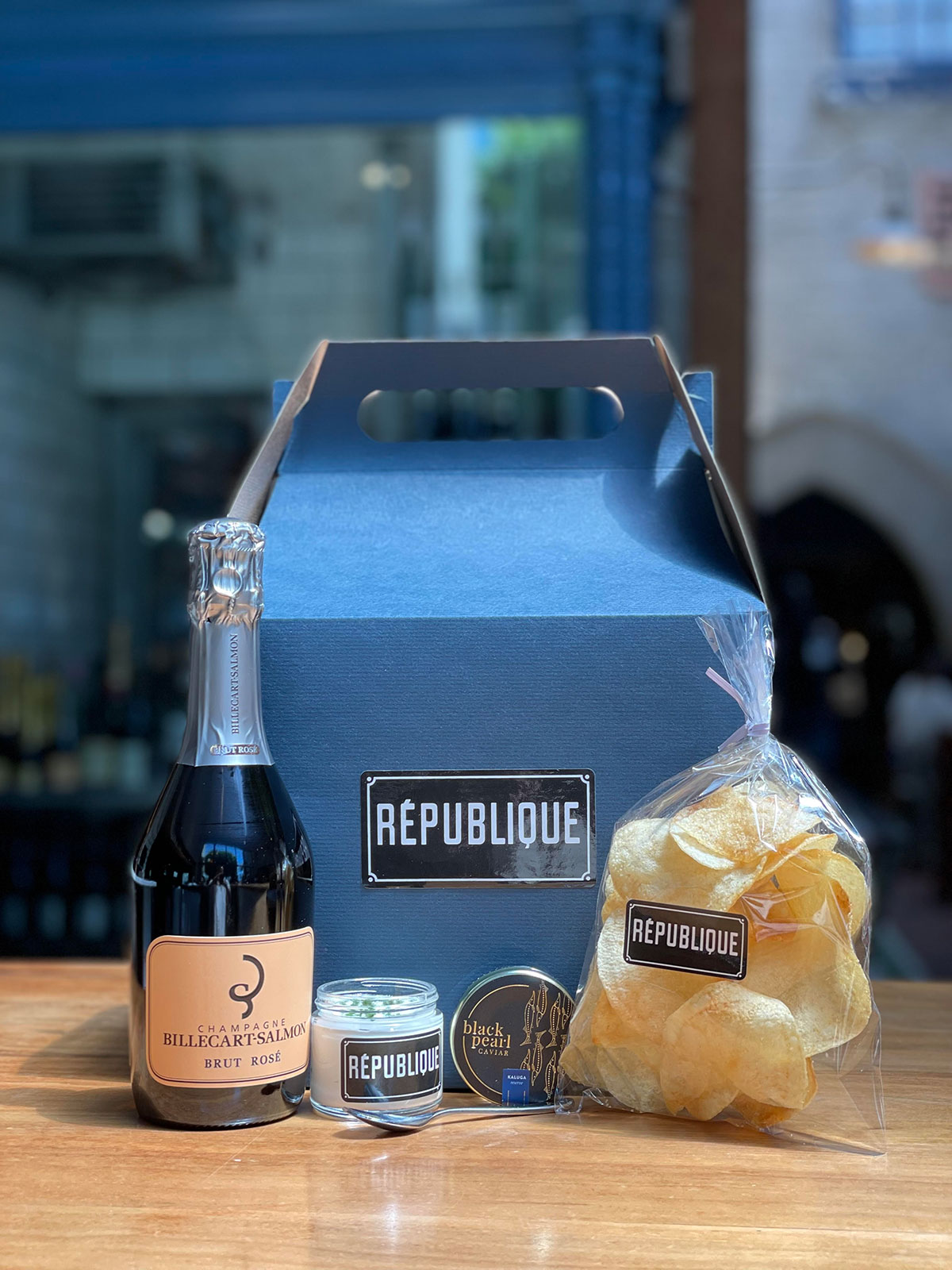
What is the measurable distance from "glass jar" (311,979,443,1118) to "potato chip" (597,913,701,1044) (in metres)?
0.09

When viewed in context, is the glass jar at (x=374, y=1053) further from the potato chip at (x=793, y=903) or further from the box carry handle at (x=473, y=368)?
the box carry handle at (x=473, y=368)

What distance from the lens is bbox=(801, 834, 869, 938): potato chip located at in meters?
0.59

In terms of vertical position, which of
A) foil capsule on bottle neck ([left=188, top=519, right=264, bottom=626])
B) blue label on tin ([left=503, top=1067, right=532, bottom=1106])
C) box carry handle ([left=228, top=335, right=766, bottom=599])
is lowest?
blue label on tin ([left=503, top=1067, right=532, bottom=1106])

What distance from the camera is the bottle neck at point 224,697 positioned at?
2.04ft

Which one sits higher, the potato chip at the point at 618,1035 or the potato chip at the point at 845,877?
the potato chip at the point at 845,877

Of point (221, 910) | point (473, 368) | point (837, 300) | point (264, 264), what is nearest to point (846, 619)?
point (837, 300)

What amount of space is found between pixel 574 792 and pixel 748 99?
6.26 feet

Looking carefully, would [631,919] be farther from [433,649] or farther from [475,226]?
[475,226]

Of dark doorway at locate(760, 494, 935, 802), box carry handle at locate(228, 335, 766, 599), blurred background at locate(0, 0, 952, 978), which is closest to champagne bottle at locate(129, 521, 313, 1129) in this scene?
box carry handle at locate(228, 335, 766, 599)

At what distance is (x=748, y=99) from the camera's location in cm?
224

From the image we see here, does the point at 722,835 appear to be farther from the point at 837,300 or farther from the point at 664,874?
the point at 837,300

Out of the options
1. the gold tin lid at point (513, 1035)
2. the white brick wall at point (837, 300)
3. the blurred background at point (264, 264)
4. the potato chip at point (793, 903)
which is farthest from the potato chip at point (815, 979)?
the white brick wall at point (837, 300)

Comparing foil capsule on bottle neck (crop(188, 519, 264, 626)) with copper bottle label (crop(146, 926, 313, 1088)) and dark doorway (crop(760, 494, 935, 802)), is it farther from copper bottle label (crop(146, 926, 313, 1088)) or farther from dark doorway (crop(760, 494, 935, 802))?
dark doorway (crop(760, 494, 935, 802))

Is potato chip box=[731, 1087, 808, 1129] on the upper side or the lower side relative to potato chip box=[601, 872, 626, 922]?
lower
